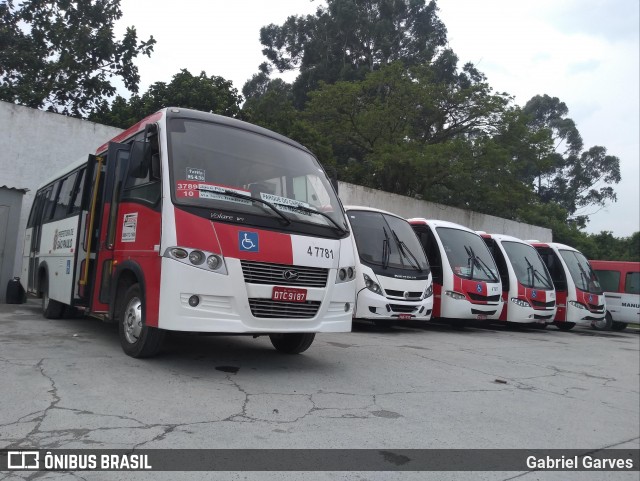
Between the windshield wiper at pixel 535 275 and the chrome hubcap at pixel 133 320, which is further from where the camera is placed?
the windshield wiper at pixel 535 275

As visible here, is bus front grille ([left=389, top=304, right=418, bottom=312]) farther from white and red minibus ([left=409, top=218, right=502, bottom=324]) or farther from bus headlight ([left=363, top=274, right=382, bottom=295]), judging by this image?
white and red minibus ([left=409, top=218, right=502, bottom=324])

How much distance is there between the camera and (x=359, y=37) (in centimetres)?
4156

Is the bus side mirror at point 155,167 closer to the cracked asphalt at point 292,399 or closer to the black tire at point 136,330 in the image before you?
the black tire at point 136,330

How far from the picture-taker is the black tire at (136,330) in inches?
221

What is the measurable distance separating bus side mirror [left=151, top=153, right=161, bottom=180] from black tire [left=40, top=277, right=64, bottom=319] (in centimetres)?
440

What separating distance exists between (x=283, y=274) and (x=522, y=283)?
9.26 meters

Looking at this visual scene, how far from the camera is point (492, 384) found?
20.9 feet

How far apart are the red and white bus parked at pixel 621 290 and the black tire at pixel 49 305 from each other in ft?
54.0

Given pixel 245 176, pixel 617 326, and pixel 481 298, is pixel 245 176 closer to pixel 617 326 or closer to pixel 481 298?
pixel 481 298

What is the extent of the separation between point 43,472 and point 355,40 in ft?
138

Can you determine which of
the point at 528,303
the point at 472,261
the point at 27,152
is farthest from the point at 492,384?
the point at 27,152

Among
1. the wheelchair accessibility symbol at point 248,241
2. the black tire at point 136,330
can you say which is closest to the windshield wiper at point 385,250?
the wheelchair accessibility symbol at point 248,241

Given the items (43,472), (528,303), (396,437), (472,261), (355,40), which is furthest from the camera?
(355,40)

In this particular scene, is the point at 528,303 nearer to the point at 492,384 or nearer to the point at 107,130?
the point at 492,384
